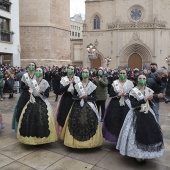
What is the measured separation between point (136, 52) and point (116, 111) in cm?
3067

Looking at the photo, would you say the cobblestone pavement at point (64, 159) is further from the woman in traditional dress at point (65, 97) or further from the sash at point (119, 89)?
the sash at point (119, 89)

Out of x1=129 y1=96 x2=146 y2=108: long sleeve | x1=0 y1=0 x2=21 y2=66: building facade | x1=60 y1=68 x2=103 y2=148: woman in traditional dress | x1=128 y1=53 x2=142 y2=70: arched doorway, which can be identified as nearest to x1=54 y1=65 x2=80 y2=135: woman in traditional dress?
x1=60 y1=68 x2=103 y2=148: woman in traditional dress

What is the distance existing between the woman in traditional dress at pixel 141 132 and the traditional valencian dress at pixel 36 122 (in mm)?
1591

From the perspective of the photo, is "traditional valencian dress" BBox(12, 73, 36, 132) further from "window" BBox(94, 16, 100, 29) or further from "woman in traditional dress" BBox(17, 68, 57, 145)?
"window" BBox(94, 16, 100, 29)

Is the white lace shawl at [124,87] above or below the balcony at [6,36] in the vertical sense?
below

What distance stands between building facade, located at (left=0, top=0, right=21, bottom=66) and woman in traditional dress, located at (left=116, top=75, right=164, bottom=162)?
46.7 ft

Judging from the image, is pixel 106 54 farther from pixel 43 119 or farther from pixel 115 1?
pixel 43 119

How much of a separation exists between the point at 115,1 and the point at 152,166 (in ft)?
109

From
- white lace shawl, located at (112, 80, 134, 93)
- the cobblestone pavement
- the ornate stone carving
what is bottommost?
the cobblestone pavement

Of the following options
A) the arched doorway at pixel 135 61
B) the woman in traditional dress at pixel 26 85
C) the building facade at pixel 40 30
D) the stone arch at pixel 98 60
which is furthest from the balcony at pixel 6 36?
the arched doorway at pixel 135 61

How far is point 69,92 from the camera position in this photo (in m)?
5.33

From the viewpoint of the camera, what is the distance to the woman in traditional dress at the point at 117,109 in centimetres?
471

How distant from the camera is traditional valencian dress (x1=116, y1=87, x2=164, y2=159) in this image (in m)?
3.80

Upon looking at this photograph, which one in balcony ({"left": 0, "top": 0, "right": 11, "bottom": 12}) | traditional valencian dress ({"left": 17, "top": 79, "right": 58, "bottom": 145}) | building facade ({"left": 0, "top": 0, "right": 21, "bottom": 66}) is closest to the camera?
traditional valencian dress ({"left": 17, "top": 79, "right": 58, "bottom": 145})
